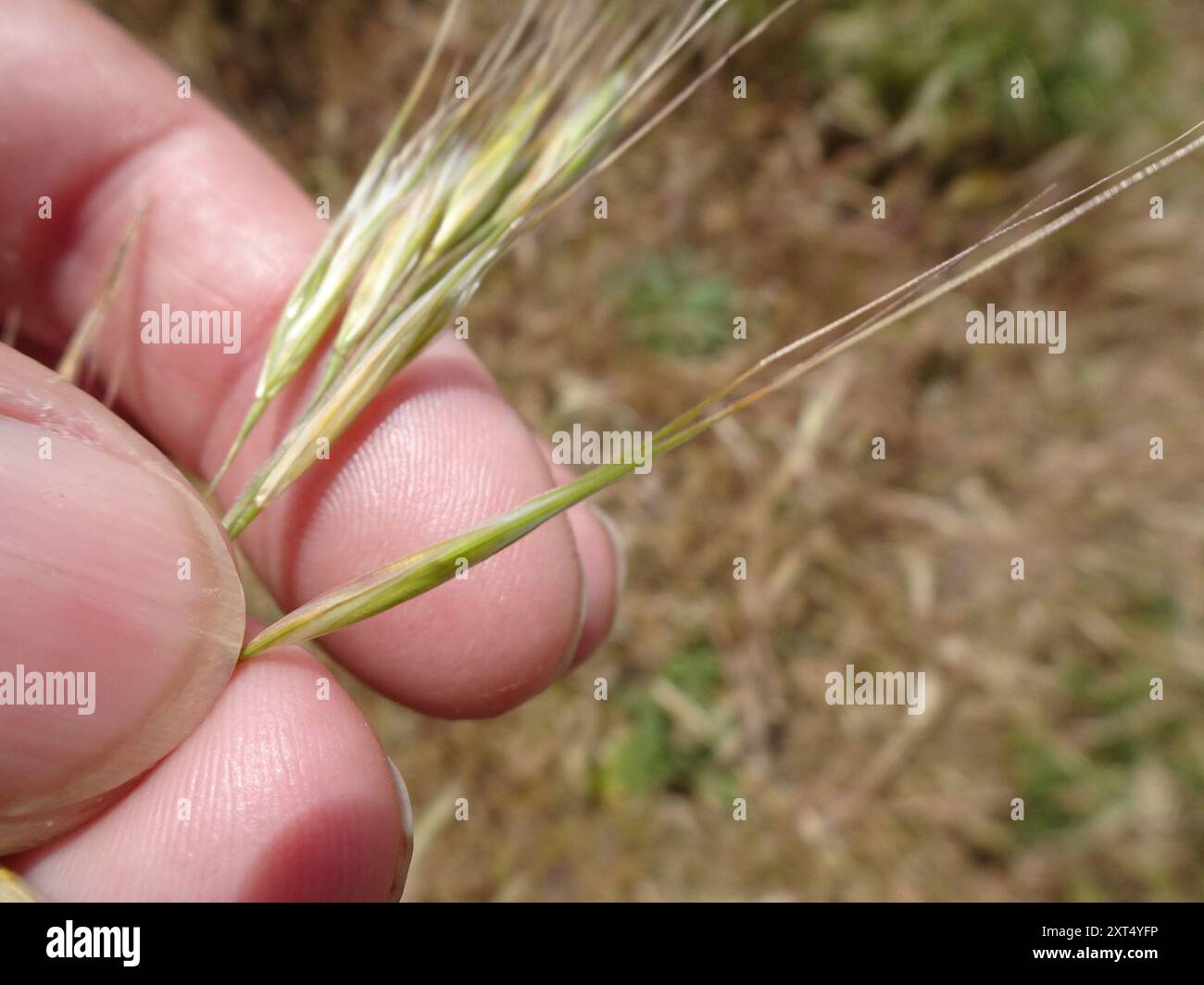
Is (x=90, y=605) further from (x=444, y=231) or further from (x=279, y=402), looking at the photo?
(x=444, y=231)

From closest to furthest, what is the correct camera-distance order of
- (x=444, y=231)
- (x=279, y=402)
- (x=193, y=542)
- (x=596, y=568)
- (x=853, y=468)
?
(x=193, y=542), (x=444, y=231), (x=279, y=402), (x=596, y=568), (x=853, y=468)

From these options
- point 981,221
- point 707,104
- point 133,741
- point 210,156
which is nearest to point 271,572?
point 133,741

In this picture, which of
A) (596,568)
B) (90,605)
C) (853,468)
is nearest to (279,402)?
(90,605)

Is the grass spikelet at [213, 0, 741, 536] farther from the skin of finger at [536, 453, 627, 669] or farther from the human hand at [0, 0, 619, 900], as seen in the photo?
the skin of finger at [536, 453, 627, 669]

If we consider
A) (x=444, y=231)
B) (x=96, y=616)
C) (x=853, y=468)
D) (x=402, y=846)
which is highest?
(x=444, y=231)

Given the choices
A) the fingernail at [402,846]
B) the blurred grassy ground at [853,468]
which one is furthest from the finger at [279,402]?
the blurred grassy ground at [853,468]

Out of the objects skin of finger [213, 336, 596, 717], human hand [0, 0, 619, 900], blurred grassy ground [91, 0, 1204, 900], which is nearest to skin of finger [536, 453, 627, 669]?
human hand [0, 0, 619, 900]

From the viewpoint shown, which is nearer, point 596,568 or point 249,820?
point 249,820

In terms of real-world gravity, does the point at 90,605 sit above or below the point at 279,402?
below

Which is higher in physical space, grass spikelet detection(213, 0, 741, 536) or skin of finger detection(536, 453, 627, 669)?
grass spikelet detection(213, 0, 741, 536)

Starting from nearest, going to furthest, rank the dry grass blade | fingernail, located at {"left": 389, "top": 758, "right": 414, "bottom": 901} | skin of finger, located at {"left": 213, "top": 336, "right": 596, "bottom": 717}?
the dry grass blade, fingernail, located at {"left": 389, "top": 758, "right": 414, "bottom": 901}, skin of finger, located at {"left": 213, "top": 336, "right": 596, "bottom": 717}
